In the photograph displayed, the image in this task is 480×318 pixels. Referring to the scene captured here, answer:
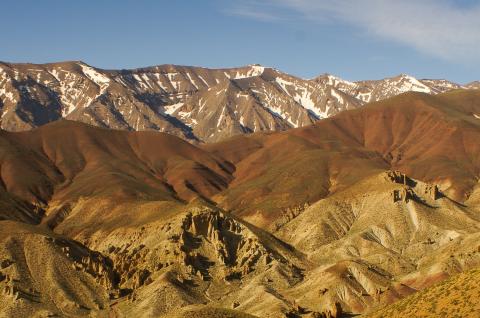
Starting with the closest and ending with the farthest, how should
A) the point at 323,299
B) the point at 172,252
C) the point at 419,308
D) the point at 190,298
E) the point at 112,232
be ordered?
1. the point at 419,308
2. the point at 323,299
3. the point at 190,298
4. the point at 172,252
5. the point at 112,232

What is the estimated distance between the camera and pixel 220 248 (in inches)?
6850

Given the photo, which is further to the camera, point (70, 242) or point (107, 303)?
point (70, 242)

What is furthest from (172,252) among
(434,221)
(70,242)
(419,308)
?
(419,308)

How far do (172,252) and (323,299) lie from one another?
38.6 m

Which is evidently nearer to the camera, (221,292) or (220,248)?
(221,292)

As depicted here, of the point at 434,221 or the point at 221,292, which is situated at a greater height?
the point at 434,221

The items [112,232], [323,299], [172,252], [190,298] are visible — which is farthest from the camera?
[112,232]

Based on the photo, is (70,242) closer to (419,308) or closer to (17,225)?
(17,225)

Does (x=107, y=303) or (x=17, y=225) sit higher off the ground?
(x=17, y=225)

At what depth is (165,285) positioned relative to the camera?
153m

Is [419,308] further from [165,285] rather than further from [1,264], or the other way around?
[1,264]

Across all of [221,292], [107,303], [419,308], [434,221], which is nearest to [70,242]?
[107,303]

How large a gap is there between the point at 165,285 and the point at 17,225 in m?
40.7

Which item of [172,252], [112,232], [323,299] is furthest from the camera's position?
[112,232]
